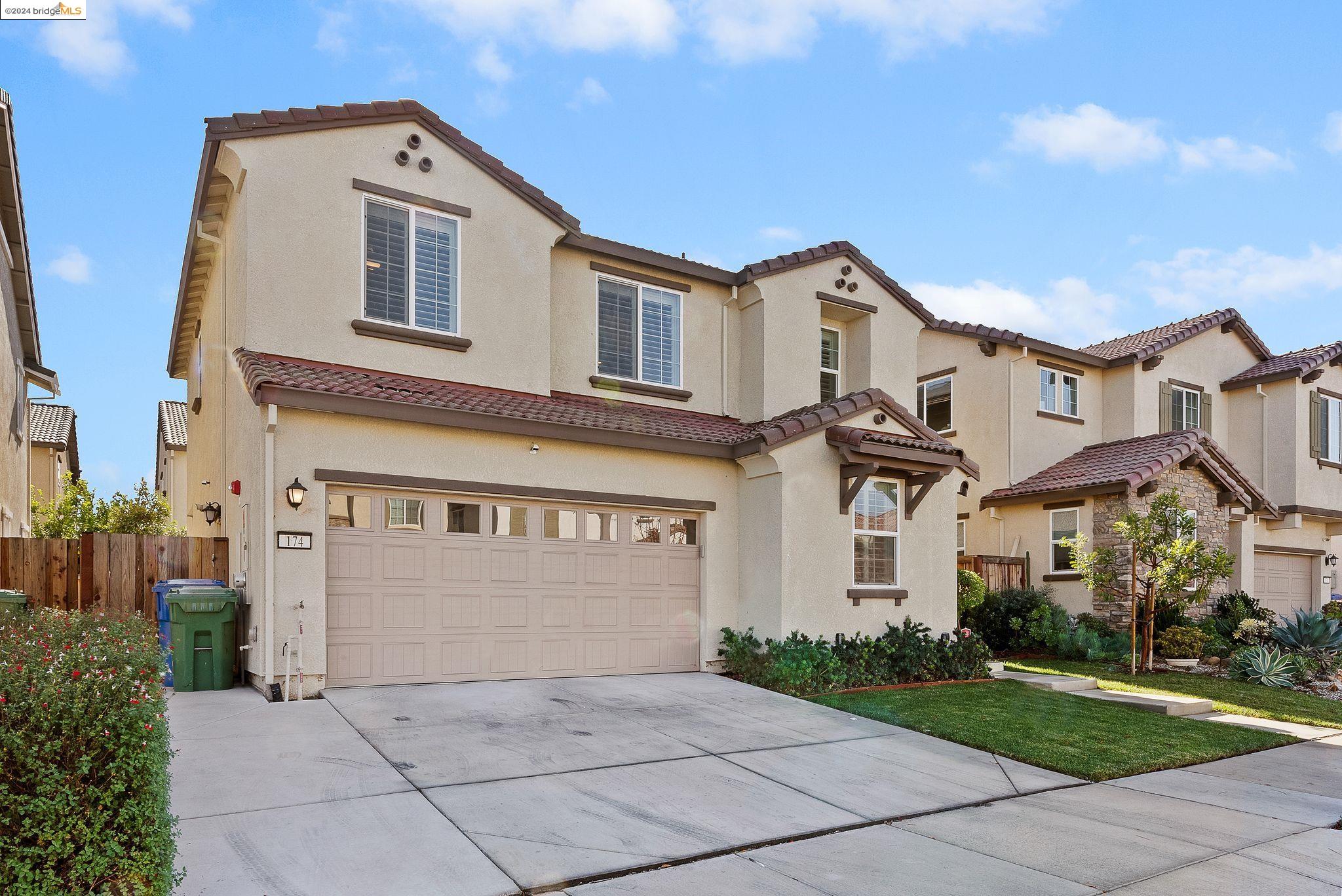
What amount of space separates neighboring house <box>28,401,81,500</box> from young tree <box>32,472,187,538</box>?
8471 mm

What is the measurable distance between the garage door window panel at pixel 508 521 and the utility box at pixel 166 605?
3060 millimetres

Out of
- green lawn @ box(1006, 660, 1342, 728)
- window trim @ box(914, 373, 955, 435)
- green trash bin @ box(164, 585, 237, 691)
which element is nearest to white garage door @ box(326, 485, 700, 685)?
green trash bin @ box(164, 585, 237, 691)

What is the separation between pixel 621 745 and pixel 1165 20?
35.2 feet

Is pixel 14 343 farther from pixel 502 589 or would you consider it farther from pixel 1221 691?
pixel 1221 691

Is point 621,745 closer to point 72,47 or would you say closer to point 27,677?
point 27,677

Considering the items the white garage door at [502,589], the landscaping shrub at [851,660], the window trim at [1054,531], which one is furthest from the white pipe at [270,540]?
the window trim at [1054,531]

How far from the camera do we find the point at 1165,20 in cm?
1131

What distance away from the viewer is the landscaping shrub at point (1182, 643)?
15.7 meters

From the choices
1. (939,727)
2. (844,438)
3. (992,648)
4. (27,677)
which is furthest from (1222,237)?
(27,677)

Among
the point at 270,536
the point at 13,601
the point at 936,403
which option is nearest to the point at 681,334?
the point at 270,536

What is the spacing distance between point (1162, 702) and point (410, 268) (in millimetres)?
11051

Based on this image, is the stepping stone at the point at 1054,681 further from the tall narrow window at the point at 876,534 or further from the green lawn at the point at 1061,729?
the tall narrow window at the point at 876,534

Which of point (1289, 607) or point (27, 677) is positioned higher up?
point (27, 677)

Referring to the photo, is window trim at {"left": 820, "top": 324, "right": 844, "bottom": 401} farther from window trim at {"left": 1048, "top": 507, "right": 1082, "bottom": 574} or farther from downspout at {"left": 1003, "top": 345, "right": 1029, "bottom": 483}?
window trim at {"left": 1048, "top": 507, "right": 1082, "bottom": 574}
